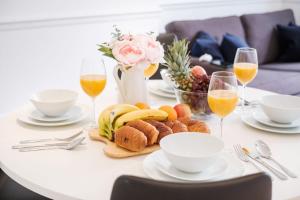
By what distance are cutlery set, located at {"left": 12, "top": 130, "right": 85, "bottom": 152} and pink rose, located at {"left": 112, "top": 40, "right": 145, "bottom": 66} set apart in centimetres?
32

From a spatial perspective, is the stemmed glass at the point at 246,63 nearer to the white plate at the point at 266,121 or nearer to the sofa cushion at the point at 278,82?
the white plate at the point at 266,121

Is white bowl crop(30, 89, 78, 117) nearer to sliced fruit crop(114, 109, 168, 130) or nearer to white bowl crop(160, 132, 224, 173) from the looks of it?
sliced fruit crop(114, 109, 168, 130)

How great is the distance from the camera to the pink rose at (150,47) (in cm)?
160

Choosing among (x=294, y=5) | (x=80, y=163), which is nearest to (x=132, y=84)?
(x=80, y=163)

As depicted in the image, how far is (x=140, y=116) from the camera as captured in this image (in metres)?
1.45

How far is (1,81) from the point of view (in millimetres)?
3068

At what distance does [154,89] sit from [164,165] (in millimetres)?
851

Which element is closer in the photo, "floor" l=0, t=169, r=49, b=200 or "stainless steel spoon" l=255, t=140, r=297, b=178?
"stainless steel spoon" l=255, t=140, r=297, b=178

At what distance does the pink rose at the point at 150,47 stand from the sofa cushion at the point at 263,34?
113 inches

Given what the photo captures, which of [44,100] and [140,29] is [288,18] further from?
[44,100]

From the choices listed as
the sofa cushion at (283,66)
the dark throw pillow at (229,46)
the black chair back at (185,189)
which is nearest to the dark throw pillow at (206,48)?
the dark throw pillow at (229,46)

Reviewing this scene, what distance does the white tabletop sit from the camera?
1.14 m

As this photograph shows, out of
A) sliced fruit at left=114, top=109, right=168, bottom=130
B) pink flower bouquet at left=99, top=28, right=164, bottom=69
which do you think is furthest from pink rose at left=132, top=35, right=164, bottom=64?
sliced fruit at left=114, top=109, right=168, bottom=130

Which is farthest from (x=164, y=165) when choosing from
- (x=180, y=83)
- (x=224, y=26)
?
(x=224, y=26)
